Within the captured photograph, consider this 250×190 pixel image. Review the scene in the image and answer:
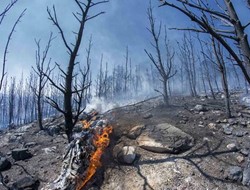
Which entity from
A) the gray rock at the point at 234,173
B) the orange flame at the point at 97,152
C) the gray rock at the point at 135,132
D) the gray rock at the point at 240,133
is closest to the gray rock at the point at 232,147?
the gray rock at the point at 240,133

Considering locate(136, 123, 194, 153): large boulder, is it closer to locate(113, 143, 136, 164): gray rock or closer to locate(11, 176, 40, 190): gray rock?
Answer: locate(113, 143, 136, 164): gray rock

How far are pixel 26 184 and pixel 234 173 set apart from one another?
22.5 ft

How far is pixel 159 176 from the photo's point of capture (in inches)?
323

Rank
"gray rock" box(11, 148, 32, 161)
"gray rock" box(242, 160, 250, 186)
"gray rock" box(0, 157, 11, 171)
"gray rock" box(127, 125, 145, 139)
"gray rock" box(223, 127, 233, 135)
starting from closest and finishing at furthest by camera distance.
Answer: "gray rock" box(242, 160, 250, 186) → "gray rock" box(223, 127, 233, 135) → "gray rock" box(0, 157, 11, 171) → "gray rock" box(127, 125, 145, 139) → "gray rock" box(11, 148, 32, 161)

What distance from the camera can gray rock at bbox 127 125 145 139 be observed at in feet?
35.4

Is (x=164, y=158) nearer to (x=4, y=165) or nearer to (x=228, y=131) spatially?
(x=228, y=131)

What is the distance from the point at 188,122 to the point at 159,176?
4382 mm

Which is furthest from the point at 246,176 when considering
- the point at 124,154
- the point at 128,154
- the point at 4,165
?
the point at 4,165

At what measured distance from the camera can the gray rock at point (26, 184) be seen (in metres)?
8.25

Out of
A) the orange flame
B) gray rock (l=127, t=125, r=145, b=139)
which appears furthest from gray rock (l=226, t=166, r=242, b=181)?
the orange flame

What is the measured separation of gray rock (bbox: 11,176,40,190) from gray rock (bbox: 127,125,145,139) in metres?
4.25

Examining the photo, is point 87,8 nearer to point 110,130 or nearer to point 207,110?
point 110,130

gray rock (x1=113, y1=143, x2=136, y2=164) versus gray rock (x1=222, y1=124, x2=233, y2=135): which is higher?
gray rock (x1=222, y1=124, x2=233, y2=135)

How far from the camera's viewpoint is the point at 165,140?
9.86 meters
